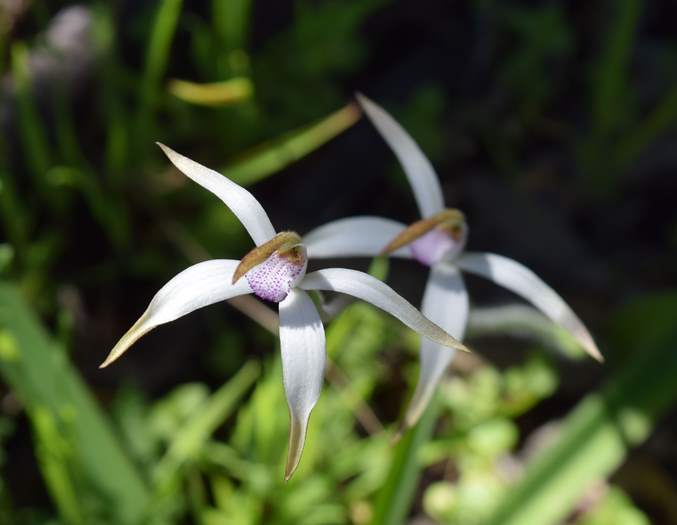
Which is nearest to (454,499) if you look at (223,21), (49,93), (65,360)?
(65,360)

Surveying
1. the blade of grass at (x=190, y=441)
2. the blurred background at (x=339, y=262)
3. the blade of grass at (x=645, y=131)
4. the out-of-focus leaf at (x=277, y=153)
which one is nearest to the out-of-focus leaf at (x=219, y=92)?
the blurred background at (x=339, y=262)

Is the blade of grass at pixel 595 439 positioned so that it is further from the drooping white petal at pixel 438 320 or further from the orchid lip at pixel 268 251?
the orchid lip at pixel 268 251

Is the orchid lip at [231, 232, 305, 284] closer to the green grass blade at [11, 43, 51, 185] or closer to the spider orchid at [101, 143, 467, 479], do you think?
the spider orchid at [101, 143, 467, 479]

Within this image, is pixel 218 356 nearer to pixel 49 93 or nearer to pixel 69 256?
pixel 69 256

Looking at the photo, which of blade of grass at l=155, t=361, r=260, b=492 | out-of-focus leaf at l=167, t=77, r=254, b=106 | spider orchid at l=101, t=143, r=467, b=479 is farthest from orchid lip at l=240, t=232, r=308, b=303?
out-of-focus leaf at l=167, t=77, r=254, b=106

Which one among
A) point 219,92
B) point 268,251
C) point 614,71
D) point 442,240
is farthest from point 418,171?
point 614,71
